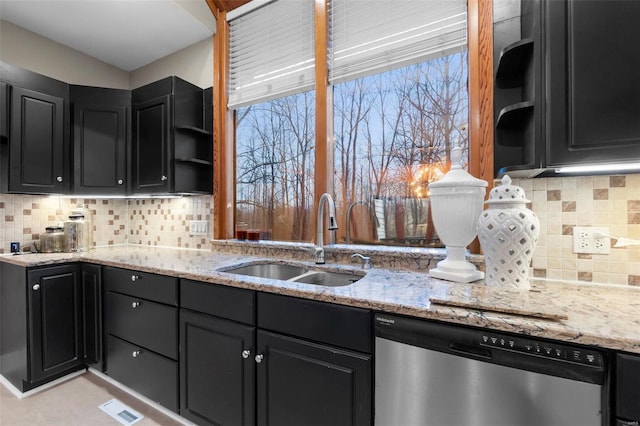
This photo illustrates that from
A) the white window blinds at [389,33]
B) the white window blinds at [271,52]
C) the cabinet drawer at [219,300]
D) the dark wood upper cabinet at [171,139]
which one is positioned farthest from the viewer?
the dark wood upper cabinet at [171,139]

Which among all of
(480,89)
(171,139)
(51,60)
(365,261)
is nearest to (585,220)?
(480,89)

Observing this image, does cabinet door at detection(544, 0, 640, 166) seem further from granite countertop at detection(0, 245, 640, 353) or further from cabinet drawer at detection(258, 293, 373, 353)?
cabinet drawer at detection(258, 293, 373, 353)

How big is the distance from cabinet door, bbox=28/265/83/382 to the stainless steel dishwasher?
2134 mm

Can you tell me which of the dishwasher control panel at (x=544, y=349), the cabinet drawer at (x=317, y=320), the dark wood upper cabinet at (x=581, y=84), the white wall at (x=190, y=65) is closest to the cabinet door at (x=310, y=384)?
the cabinet drawer at (x=317, y=320)

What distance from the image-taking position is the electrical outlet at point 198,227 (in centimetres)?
241

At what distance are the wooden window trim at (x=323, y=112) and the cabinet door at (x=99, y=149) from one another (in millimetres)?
775

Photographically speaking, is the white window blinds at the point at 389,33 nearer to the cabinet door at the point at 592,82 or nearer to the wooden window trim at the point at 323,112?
the wooden window trim at the point at 323,112

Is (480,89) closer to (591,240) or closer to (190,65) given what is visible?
(591,240)

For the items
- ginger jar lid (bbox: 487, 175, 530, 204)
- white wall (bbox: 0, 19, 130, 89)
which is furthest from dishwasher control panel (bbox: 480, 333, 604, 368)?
white wall (bbox: 0, 19, 130, 89)

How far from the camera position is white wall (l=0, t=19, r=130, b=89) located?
2161 mm

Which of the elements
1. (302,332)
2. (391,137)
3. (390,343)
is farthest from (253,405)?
(391,137)

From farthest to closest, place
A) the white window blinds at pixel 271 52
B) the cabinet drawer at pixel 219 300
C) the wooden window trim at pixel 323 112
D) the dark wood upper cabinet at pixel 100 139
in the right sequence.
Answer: the dark wood upper cabinet at pixel 100 139
the white window blinds at pixel 271 52
the wooden window trim at pixel 323 112
the cabinet drawer at pixel 219 300

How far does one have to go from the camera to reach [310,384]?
116 cm

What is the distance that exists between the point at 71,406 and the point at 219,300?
4.32 ft
